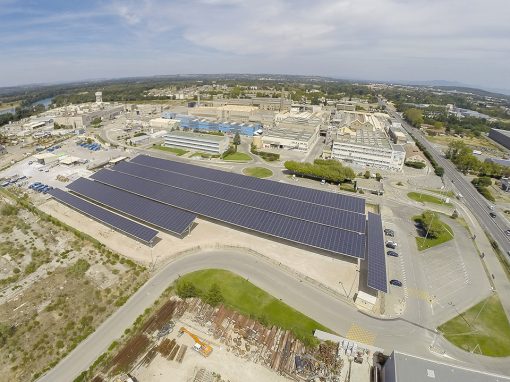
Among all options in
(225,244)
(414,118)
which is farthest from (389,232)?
(414,118)

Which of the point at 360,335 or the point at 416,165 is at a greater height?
the point at 416,165

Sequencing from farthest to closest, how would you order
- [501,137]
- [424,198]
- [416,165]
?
[501,137]
[416,165]
[424,198]

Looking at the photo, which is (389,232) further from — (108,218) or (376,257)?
(108,218)

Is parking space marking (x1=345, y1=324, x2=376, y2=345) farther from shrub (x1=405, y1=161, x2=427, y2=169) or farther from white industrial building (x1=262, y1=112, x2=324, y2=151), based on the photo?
shrub (x1=405, y1=161, x2=427, y2=169)

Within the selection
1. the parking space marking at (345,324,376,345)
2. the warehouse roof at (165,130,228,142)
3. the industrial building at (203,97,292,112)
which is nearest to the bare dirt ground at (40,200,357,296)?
the parking space marking at (345,324,376,345)

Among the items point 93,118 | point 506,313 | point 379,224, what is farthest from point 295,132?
point 93,118

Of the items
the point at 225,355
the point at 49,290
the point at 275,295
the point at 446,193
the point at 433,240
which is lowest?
the point at 49,290

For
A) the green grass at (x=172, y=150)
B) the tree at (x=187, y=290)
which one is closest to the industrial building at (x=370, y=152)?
the green grass at (x=172, y=150)
